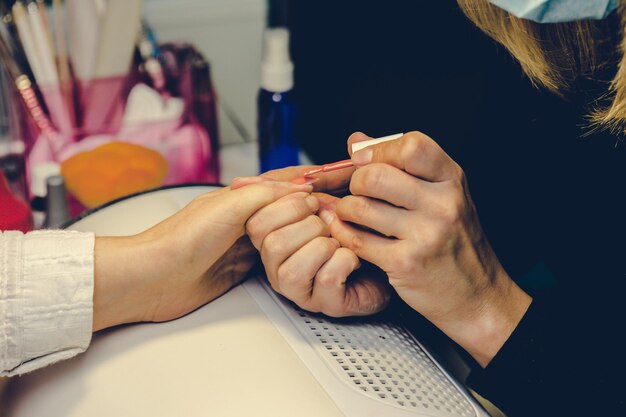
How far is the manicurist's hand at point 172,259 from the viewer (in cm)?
52

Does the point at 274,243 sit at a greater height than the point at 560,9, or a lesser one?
lesser

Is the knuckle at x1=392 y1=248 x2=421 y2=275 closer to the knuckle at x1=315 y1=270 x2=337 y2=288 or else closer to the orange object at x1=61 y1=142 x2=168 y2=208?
the knuckle at x1=315 y1=270 x2=337 y2=288

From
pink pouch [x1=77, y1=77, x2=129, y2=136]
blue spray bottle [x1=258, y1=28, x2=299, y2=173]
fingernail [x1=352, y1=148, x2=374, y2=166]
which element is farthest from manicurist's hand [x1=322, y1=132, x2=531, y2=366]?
pink pouch [x1=77, y1=77, x2=129, y2=136]

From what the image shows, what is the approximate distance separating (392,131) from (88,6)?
0.37 meters

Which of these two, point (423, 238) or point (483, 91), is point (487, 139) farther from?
point (423, 238)

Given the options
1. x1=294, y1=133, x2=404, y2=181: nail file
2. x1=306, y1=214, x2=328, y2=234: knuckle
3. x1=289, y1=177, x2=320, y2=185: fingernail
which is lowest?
x1=306, y1=214, x2=328, y2=234: knuckle

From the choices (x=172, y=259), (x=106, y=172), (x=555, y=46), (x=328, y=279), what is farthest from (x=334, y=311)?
(x=106, y=172)

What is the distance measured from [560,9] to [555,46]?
8 centimetres

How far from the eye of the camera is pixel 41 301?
1.61 feet

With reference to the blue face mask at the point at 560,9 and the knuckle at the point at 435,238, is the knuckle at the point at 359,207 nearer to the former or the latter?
the knuckle at the point at 435,238

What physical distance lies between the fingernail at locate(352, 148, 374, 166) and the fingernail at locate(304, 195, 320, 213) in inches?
1.9

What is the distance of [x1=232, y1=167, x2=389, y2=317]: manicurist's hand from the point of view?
52 cm

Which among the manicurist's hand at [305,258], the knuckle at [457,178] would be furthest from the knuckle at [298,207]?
the knuckle at [457,178]

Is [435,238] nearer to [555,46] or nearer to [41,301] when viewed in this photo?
[555,46]
